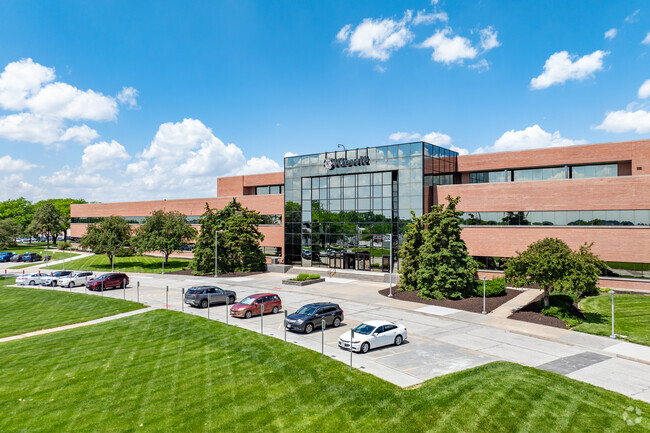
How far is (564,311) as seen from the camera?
27.7 meters

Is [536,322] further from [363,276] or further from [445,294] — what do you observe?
[363,276]

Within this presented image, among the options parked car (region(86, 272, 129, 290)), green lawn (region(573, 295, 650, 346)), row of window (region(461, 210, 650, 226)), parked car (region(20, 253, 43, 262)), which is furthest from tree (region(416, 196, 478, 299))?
parked car (region(20, 253, 43, 262))

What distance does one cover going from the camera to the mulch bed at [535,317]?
1039 inches

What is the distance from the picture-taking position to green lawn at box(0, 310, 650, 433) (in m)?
12.8

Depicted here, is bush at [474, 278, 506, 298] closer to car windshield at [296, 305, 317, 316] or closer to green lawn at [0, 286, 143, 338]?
car windshield at [296, 305, 317, 316]

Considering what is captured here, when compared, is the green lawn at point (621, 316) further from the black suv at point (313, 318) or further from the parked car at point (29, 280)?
the parked car at point (29, 280)

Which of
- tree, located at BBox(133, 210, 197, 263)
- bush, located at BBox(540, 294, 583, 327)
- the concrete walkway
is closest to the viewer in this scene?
the concrete walkway

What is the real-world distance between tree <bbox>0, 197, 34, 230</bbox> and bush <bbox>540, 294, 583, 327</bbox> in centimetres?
14563

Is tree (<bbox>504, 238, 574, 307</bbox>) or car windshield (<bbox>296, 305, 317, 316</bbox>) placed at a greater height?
tree (<bbox>504, 238, 574, 307</bbox>)

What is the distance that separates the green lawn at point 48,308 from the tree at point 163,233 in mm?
19310

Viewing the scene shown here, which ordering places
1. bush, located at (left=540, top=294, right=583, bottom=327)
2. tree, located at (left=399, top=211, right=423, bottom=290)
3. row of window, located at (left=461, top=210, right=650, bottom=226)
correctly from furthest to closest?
tree, located at (left=399, top=211, right=423, bottom=290)
row of window, located at (left=461, top=210, right=650, bottom=226)
bush, located at (left=540, top=294, right=583, bottom=327)

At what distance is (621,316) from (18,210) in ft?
520

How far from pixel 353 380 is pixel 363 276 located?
33.0 meters

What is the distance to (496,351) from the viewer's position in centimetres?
2108
